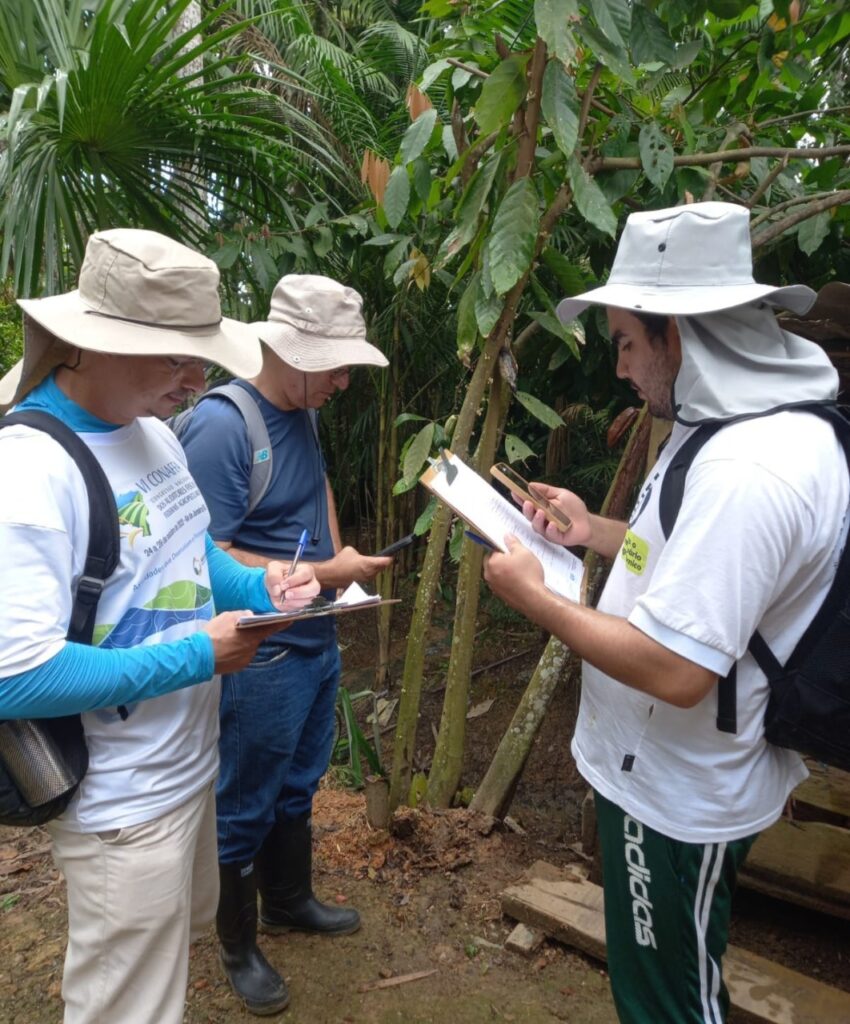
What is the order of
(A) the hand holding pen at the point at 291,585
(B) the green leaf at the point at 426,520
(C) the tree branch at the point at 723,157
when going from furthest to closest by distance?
(B) the green leaf at the point at 426,520 < (C) the tree branch at the point at 723,157 < (A) the hand holding pen at the point at 291,585

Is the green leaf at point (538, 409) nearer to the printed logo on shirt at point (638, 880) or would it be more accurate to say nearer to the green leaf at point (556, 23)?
the green leaf at point (556, 23)

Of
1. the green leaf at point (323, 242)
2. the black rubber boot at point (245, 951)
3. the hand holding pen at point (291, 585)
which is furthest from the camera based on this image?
the green leaf at point (323, 242)

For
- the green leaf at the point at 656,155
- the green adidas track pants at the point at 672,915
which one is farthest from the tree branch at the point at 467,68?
the green adidas track pants at the point at 672,915

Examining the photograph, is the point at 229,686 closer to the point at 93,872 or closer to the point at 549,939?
the point at 93,872

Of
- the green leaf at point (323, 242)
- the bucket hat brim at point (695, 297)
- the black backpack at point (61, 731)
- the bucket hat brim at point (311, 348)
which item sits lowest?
the black backpack at point (61, 731)

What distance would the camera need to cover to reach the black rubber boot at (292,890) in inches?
101

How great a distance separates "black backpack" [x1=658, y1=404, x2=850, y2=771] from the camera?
138cm

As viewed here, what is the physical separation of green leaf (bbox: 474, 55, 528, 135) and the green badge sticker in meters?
1.34

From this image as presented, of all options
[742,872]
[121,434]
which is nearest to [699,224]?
[121,434]

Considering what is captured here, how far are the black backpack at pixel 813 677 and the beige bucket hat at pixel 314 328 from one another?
3.59 feet

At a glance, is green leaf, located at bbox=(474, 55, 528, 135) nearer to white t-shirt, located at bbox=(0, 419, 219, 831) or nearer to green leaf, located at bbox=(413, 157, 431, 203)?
green leaf, located at bbox=(413, 157, 431, 203)

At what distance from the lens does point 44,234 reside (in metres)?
2.98

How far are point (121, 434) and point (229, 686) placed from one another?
A: 912 mm

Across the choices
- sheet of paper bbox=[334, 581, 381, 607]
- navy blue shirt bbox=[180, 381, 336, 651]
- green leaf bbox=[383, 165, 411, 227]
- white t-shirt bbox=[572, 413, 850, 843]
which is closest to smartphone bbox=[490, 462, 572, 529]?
white t-shirt bbox=[572, 413, 850, 843]
